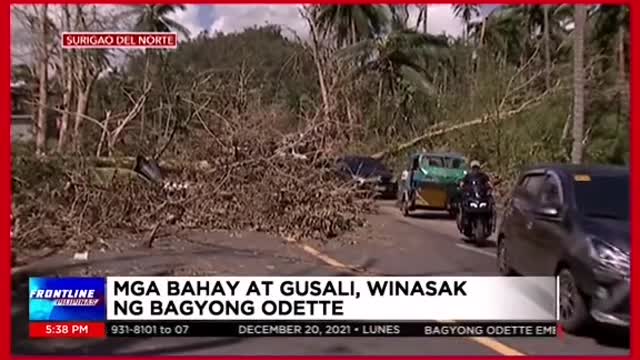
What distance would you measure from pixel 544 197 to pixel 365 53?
1247mm

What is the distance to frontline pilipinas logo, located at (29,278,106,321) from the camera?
450 centimetres

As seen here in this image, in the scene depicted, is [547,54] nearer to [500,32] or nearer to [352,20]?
[500,32]

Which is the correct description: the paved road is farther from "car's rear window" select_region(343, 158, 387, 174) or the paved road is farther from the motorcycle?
"car's rear window" select_region(343, 158, 387, 174)

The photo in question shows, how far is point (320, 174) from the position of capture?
594 cm

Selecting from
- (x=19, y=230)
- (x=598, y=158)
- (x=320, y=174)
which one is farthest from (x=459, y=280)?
(x=19, y=230)

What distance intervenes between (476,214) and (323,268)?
991 millimetres

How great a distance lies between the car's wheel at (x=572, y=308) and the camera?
179 inches

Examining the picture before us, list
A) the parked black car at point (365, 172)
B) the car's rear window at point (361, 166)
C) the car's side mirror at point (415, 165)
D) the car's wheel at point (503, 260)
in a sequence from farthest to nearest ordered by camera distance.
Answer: the car's rear window at point (361, 166) < the parked black car at point (365, 172) < the car's side mirror at point (415, 165) < the car's wheel at point (503, 260)

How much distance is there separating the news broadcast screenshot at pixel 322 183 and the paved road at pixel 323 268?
1cm

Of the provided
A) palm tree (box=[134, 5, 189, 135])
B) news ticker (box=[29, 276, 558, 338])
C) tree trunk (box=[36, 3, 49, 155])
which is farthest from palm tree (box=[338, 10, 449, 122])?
tree trunk (box=[36, 3, 49, 155])

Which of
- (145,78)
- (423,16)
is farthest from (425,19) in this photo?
(145,78)

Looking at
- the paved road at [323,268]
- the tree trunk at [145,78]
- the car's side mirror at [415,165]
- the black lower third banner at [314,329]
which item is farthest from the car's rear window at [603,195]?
the tree trunk at [145,78]

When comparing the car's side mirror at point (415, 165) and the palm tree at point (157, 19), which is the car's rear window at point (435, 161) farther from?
the palm tree at point (157, 19)

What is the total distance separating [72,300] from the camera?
4.55m
